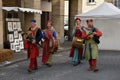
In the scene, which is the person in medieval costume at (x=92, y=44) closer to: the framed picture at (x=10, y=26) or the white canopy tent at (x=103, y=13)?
the white canopy tent at (x=103, y=13)

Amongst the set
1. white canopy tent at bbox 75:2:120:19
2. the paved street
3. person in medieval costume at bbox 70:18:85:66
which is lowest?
the paved street

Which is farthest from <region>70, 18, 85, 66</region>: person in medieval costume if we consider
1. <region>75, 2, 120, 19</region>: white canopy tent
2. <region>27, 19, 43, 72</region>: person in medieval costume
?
<region>75, 2, 120, 19</region>: white canopy tent

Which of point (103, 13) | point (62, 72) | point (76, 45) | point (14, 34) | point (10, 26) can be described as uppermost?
point (103, 13)

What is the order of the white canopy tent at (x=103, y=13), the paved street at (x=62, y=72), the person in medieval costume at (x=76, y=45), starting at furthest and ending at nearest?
the white canopy tent at (x=103, y=13)
the person in medieval costume at (x=76, y=45)
the paved street at (x=62, y=72)

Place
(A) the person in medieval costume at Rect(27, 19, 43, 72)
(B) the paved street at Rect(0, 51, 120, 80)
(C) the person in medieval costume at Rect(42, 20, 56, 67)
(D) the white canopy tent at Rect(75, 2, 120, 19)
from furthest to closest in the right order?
(D) the white canopy tent at Rect(75, 2, 120, 19), (C) the person in medieval costume at Rect(42, 20, 56, 67), (A) the person in medieval costume at Rect(27, 19, 43, 72), (B) the paved street at Rect(0, 51, 120, 80)

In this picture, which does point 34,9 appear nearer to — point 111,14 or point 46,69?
point 111,14

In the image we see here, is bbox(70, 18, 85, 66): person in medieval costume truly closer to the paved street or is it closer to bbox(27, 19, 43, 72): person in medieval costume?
the paved street

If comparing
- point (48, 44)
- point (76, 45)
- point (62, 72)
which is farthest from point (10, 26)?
point (62, 72)

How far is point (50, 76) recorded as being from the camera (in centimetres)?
1194

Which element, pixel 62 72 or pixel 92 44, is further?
pixel 92 44

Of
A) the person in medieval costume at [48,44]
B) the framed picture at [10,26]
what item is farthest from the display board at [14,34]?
the person in medieval costume at [48,44]

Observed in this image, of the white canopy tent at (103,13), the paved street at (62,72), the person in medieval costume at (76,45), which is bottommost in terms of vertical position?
the paved street at (62,72)

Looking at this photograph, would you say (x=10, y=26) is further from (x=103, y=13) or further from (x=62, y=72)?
(x=62, y=72)

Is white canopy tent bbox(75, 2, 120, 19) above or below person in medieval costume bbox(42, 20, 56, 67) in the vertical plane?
above
